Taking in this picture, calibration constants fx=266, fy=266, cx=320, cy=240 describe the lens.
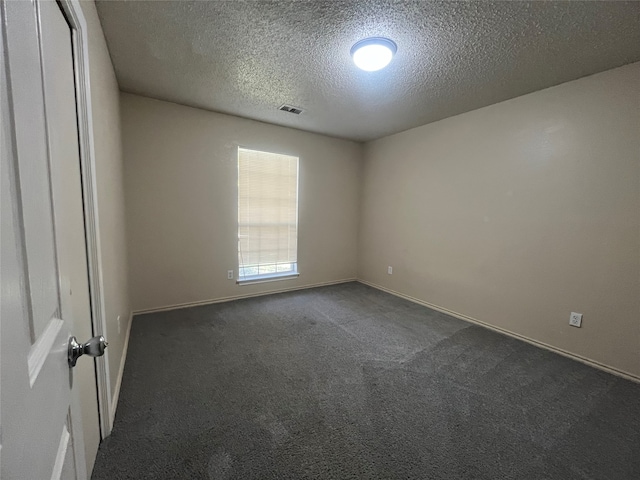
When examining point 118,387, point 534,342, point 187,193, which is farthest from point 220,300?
point 534,342

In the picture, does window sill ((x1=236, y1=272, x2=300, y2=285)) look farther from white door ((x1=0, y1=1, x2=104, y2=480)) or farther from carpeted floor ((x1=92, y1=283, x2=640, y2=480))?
white door ((x1=0, y1=1, x2=104, y2=480))

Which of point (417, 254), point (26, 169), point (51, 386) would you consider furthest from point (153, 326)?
point (417, 254)

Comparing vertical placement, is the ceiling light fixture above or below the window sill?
above

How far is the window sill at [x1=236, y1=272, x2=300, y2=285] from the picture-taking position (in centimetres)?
368

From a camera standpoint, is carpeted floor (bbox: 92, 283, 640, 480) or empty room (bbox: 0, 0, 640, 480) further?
carpeted floor (bbox: 92, 283, 640, 480)

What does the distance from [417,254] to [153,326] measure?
326 cm

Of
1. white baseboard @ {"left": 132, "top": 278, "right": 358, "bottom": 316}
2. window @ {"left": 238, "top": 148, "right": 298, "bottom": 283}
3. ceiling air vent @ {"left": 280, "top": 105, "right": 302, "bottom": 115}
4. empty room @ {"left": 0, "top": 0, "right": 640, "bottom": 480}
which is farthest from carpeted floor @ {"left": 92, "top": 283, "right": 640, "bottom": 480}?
ceiling air vent @ {"left": 280, "top": 105, "right": 302, "bottom": 115}

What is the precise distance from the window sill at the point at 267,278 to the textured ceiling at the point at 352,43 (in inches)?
86.9

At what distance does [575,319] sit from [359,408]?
2.13m

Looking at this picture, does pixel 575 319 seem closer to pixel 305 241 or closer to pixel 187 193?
pixel 305 241

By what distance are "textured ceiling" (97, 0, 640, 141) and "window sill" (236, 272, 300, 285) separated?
2.21m

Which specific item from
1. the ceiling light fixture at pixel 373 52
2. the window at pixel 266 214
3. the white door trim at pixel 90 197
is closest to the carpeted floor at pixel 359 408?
the white door trim at pixel 90 197

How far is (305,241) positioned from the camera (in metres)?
4.12

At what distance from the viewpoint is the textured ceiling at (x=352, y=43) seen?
1.58 metres
